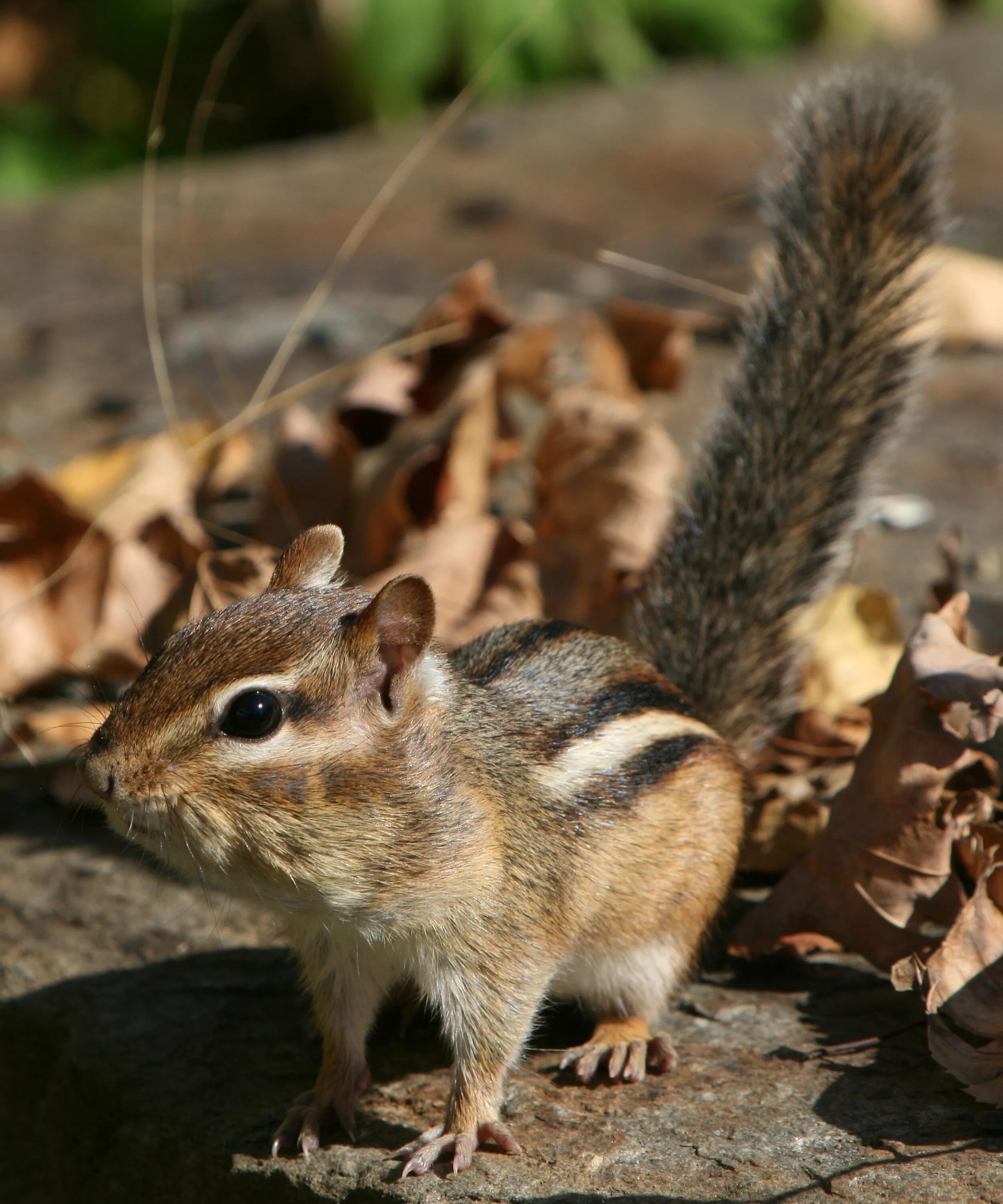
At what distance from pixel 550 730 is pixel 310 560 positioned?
1.46 feet

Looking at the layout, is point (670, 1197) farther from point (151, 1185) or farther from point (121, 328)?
point (121, 328)

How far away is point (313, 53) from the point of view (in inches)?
315

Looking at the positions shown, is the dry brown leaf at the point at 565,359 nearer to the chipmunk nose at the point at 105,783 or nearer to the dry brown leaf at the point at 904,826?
the dry brown leaf at the point at 904,826

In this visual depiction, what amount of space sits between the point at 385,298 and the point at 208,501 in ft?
5.90

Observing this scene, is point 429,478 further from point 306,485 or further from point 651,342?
point 651,342

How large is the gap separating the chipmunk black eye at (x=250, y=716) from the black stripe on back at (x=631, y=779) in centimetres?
51

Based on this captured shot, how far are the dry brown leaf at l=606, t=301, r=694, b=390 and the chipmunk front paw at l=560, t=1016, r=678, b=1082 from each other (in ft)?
8.19

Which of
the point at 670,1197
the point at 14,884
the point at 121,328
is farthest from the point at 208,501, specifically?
the point at 670,1197

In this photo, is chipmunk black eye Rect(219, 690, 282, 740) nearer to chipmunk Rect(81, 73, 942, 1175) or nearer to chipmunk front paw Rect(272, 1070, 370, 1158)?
chipmunk Rect(81, 73, 942, 1175)

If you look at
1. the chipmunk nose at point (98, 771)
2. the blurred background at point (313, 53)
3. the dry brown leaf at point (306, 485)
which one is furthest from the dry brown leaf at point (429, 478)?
the blurred background at point (313, 53)

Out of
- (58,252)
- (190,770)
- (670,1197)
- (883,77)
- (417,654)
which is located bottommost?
(670,1197)

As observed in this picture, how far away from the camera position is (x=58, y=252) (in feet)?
20.1

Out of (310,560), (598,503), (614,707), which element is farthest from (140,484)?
(614,707)

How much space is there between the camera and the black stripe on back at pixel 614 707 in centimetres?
222
